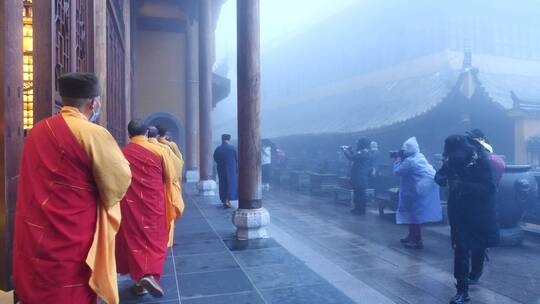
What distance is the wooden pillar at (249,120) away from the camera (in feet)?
19.9

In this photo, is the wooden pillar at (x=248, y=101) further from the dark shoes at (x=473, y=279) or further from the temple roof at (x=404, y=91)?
the temple roof at (x=404, y=91)

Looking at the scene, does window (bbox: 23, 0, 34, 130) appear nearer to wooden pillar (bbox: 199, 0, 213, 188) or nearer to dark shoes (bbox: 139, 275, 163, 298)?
dark shoes (bbox: 139, 275, 163, 298)

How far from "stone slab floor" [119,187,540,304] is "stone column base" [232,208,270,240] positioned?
0.15 metres

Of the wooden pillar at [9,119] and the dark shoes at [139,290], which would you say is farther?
the dark shoes at [139,290]

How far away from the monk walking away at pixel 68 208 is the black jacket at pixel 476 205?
2946 millimetres

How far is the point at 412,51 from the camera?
18.8 m

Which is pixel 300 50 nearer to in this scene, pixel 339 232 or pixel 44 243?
pixel 339 232

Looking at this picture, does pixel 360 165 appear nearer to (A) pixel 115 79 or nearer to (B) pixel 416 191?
(B) pixel 416 191

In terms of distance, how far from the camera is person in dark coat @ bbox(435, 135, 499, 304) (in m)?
3.86

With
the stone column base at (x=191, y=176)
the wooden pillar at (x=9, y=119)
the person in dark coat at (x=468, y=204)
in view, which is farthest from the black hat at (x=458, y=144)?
the stone column base at (x=191, y=176)

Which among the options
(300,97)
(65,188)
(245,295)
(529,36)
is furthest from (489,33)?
(65,188)

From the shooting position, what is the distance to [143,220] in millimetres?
3879

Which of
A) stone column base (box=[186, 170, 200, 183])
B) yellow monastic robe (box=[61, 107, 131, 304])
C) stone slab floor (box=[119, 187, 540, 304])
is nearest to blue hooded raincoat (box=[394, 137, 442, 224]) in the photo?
stone slab floor (box=[119, 187, 540, 304])

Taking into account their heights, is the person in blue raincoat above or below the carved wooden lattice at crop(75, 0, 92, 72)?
below
